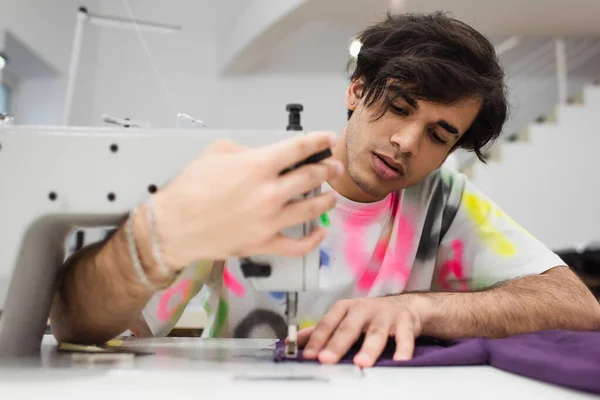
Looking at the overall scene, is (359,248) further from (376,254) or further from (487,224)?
(487,224)

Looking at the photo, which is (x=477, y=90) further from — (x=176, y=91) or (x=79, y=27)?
(x=176, y=91)

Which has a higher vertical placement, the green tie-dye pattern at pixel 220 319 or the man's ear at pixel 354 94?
the man's ear at pixel 354 94

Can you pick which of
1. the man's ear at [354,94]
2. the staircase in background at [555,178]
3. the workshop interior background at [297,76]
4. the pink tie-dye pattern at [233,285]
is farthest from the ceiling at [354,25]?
the pink tie-dye pattern at [233,285]

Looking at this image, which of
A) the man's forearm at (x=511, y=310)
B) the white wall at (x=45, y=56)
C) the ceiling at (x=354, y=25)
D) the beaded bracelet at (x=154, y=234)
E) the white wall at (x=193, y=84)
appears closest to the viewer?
the beaded bracelet at (x=154, y=234)

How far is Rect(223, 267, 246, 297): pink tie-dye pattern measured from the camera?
3.92ft

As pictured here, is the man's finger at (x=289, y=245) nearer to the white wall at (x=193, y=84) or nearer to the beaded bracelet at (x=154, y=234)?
the beaded bracelet at (x=154, y=234)

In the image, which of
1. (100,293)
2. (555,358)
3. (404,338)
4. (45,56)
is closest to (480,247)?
(404,338)

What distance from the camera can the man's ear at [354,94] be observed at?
4.32ft

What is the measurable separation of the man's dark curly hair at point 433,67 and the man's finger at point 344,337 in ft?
1.74

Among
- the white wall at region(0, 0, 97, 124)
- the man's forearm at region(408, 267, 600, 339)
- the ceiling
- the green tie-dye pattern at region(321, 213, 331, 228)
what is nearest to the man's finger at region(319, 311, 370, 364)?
the man's forearm at region(408, 267, 600, 339)

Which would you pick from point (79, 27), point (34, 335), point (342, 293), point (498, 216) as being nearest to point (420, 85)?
point (498, 216)

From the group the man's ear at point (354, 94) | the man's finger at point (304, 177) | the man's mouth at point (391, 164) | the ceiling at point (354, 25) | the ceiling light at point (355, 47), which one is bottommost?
the man's finger at point (304, 177)

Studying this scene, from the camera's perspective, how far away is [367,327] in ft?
2.65

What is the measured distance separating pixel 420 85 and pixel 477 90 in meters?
0.16
